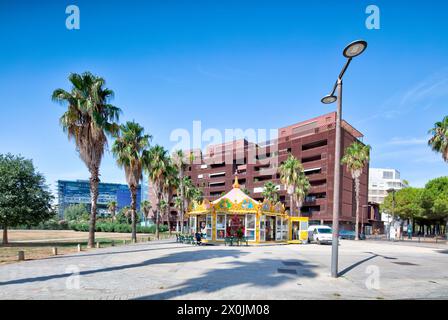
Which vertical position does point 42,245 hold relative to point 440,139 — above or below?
below

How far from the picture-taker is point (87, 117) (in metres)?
20.7

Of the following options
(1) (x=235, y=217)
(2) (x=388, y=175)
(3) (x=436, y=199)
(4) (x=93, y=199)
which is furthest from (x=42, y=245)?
(2) (x=388, y=175)

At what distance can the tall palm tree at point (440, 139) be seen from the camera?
108 feet

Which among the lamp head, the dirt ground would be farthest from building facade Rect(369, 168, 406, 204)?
the lamp head

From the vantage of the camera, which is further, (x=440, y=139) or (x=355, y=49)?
(x=440, y=139)

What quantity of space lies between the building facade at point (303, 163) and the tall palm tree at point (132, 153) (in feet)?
137

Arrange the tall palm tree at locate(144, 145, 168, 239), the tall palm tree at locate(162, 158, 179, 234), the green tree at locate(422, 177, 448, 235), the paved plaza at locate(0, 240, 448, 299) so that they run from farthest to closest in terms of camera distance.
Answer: the green tree at locate(422, 177, 448, 235), the tall palm tree at locate(162, 158, 179, 234), the tall palm tree at locate(144, 145, 168, 239), the paved plaza at locate(0, 240, 448, 299)

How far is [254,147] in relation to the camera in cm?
8162

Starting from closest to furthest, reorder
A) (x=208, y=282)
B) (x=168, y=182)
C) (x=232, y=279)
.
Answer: (x=208, y=282) < (x=232, y=279) < (x=168, y=182)

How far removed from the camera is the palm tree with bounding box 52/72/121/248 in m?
20.1

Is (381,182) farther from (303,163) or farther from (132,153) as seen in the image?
(132,153)

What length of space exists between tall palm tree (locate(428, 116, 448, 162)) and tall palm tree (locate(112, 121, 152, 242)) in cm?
3416

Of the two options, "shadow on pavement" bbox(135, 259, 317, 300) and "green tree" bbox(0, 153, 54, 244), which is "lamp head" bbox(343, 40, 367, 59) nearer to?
"shadow on pavement" bbox(135, 259, 317, 300)
